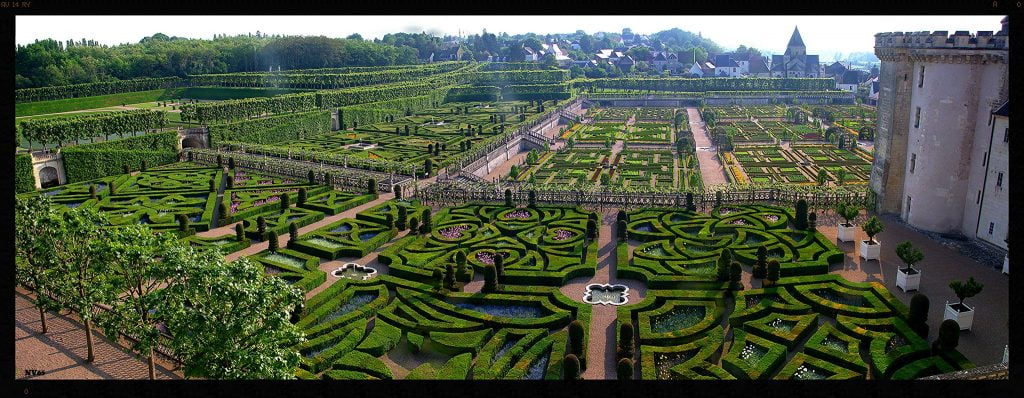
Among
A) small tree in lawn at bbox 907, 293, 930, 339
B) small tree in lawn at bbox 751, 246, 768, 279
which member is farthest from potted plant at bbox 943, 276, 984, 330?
small tree in lawn at bbox 751, 246, 768, 279

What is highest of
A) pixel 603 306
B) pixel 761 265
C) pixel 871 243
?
pixel 871 243

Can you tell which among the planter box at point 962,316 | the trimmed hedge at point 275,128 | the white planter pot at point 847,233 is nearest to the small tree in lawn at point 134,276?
the planter box at point 962,316

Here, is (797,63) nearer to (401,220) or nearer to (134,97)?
Result: (134,97)

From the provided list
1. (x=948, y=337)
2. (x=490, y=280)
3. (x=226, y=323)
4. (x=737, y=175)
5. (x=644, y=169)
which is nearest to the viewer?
(x=226, y=323)

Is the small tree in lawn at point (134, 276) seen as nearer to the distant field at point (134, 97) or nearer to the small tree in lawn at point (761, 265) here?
the small tree in lawn at point (761, 265)

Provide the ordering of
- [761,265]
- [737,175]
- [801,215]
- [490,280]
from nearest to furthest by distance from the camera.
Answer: [490,280] < [761,265] < [801,215] < [737,175]

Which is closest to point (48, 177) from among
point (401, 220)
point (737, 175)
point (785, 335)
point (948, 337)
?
point (401, 220)

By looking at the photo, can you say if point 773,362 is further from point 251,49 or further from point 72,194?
point 251,49

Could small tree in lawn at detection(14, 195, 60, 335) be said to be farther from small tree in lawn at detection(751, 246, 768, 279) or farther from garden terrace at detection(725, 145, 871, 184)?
garden terrace at detection(725, 145, 871, 184)
